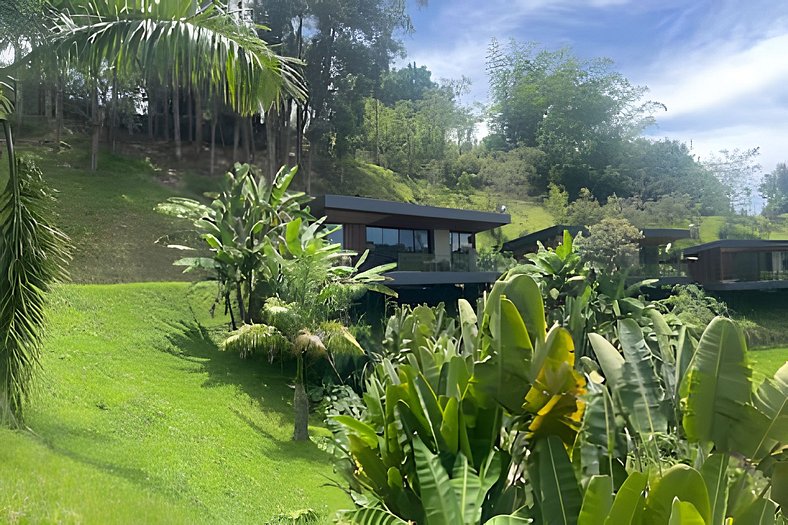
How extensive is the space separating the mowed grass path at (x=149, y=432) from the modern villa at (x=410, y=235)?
6107 mm

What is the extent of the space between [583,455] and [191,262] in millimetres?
12902

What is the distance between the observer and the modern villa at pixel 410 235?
2037cm

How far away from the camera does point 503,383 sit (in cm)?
462

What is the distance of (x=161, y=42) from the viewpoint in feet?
23.3

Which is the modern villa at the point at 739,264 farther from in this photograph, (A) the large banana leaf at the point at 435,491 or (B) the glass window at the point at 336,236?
(A) the large banana leaf at the point at 435,491

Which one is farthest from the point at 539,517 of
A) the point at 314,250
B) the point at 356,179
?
the point at 356,179

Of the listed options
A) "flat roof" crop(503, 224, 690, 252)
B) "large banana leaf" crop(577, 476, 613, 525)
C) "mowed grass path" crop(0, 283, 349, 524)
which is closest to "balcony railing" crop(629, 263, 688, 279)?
"flat roof" crop(503, 224, 690, 252)

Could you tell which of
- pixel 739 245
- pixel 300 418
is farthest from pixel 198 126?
pixel 739 245

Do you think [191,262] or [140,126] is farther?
[140,126]

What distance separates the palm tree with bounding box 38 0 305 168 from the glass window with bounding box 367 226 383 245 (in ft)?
50.4

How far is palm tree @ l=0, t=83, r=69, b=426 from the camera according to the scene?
17.9ft

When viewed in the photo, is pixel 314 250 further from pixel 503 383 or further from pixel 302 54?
pixel 302 54

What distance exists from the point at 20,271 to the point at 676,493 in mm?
5683

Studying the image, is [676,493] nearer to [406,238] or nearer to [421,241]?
[406,238]
